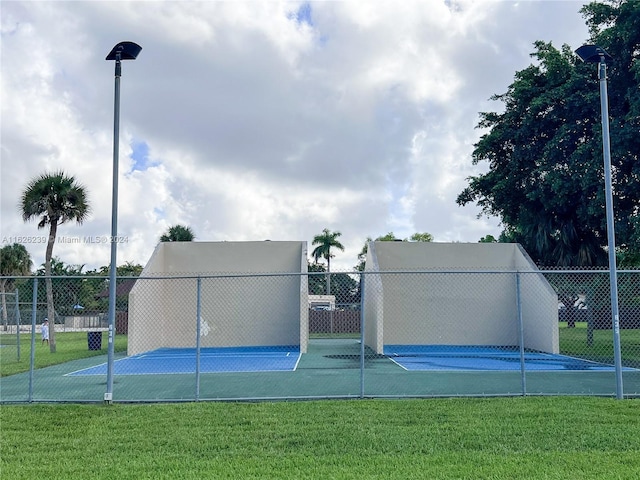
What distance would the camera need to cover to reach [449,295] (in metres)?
23.8

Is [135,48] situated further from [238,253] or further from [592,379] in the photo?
[238,253]

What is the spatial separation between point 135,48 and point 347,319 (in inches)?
941

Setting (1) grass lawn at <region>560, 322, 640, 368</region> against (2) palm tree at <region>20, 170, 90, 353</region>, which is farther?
(2) palm tree at <region>20, 170, 90, 353</region>

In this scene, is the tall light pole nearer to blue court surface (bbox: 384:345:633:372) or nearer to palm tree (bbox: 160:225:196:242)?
blue court surface (bbox: 384:345:633:372)

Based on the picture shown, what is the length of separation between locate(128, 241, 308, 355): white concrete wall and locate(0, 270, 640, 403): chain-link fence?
53 mm

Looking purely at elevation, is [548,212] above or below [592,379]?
above

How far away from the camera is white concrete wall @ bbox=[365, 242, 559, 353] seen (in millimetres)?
23500

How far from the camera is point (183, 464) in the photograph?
19.8ft

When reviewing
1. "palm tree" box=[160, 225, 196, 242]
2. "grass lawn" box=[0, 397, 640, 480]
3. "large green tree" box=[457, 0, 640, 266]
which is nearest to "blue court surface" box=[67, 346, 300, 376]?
"grass lawn" box=[0, 397, 640, 480]

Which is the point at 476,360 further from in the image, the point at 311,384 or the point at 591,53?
the point at 591,53

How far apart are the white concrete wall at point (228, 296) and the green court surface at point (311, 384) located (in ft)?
27.3

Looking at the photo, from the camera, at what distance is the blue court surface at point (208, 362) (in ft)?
47.9

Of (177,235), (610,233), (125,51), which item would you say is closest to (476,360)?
(610,233)

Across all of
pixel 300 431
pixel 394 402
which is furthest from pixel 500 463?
pixel 394 402
